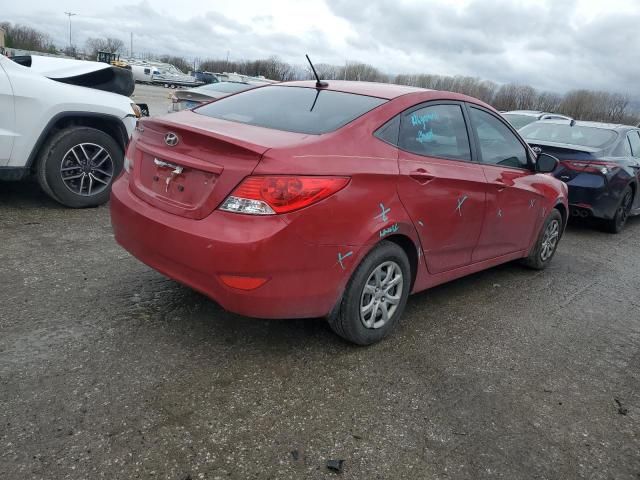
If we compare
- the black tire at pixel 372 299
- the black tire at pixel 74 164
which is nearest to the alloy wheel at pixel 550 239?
the black tire at pixel 372 299

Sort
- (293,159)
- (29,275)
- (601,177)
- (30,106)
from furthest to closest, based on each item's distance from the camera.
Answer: (601,177)
(30,106)
(29,275)
(293,159)

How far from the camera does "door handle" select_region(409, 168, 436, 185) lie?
3273 millimetres

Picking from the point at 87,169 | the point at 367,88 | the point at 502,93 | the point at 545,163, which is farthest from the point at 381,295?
the point at 502,93

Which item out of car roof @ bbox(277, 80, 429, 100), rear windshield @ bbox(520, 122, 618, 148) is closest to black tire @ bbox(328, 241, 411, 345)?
car roof @ bbox(277, 80, 429, 100)

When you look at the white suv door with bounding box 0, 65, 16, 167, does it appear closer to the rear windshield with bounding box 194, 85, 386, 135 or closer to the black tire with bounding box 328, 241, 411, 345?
the rear windshield with bounding box 194, 85, 386, 135

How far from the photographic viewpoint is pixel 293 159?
2.71 m

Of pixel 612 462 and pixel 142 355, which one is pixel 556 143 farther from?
pixel 142 355

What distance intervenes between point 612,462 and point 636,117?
72158mm

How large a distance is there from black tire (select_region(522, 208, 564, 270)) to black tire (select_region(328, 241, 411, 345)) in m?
2.30

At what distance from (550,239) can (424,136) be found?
2.60 metres

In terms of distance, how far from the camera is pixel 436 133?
3.63m

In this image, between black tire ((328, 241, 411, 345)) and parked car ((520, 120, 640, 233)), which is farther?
parked car ((520, 120, 640, 233))

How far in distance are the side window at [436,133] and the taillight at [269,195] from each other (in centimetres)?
90

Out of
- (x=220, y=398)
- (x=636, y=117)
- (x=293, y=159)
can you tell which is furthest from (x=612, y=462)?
(x=636, y=117)
